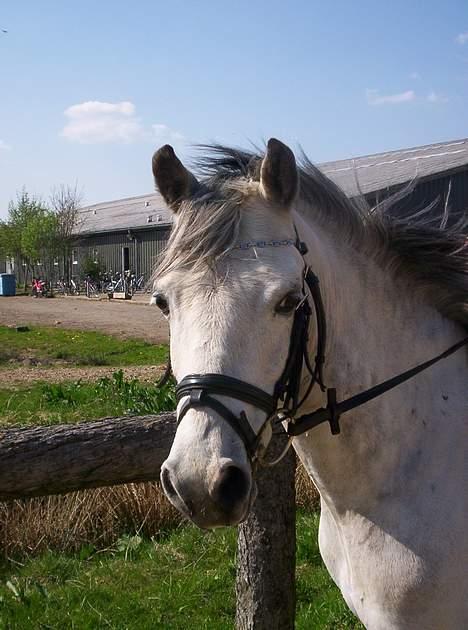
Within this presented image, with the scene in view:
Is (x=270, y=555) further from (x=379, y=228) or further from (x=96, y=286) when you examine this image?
(x=96, y=286)

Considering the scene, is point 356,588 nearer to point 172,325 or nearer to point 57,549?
point 172,325

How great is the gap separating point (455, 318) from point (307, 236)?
78 centimetres

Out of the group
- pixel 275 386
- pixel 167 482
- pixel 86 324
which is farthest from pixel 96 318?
pixel 167 482

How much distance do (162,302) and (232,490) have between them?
724mm

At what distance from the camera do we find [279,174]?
249 cm

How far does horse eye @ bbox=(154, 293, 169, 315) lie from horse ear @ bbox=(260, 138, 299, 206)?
51 cm

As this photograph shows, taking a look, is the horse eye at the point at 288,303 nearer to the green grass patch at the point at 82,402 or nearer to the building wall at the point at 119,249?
the green grass patch at the point at 82,402

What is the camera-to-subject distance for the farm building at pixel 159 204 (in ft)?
79.3

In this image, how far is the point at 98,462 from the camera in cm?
388

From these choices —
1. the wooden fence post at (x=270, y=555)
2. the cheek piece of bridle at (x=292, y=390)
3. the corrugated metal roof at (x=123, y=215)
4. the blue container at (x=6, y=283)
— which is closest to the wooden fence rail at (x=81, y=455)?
the wooden fence post at (x=270, y=555)

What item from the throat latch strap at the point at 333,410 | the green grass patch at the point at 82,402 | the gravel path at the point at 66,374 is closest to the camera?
the throat latch strap at the point at 333,410

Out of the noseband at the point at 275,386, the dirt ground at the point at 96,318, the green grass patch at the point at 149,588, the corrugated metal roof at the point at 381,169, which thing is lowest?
the green grass patch at the point at 149,588

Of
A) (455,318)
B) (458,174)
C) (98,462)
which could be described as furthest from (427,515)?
(458,174)

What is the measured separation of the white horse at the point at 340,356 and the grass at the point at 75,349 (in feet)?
36.7
